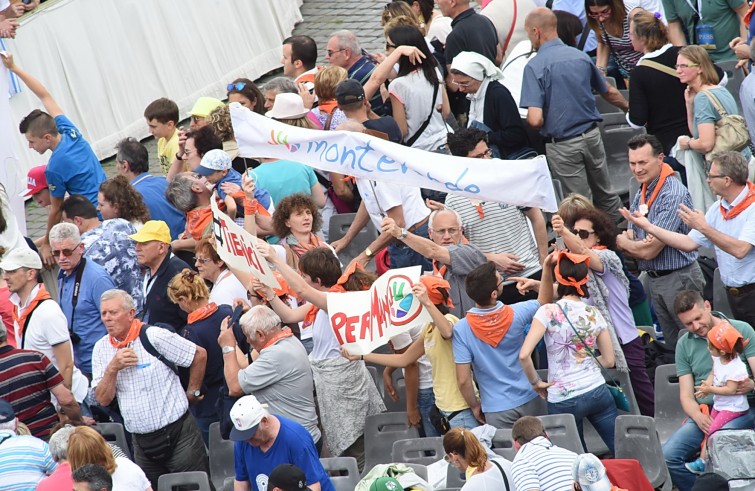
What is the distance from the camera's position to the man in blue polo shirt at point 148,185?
1080 centimetres

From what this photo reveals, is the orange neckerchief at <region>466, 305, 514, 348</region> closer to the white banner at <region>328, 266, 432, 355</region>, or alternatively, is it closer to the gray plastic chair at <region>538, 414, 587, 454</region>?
the white banner at <region>328, 266, 432, 355</region>

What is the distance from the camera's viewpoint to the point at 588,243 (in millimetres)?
8844

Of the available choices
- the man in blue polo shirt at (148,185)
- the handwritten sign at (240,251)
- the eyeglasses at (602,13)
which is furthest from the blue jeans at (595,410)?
the eyeglasses at (602,13)

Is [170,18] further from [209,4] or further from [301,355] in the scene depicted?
[301,355]

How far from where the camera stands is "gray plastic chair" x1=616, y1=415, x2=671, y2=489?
26.8 ft

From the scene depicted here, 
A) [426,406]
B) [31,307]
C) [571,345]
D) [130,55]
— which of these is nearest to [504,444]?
[571,345]

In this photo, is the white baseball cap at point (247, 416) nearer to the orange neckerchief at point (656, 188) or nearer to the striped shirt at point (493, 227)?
the striped shirt at point (493, 227)

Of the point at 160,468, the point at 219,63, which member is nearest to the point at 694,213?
the point at 160,468

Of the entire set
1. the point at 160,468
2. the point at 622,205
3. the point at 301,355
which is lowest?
the point at 622,205

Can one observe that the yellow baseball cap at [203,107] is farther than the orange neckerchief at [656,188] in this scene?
Yes

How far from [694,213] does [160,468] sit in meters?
4.12

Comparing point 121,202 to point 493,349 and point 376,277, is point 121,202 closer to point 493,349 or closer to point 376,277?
point 376,277

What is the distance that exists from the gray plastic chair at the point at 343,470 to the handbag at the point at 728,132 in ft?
13.1

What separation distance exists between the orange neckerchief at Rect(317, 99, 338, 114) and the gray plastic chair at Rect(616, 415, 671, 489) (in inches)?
167
